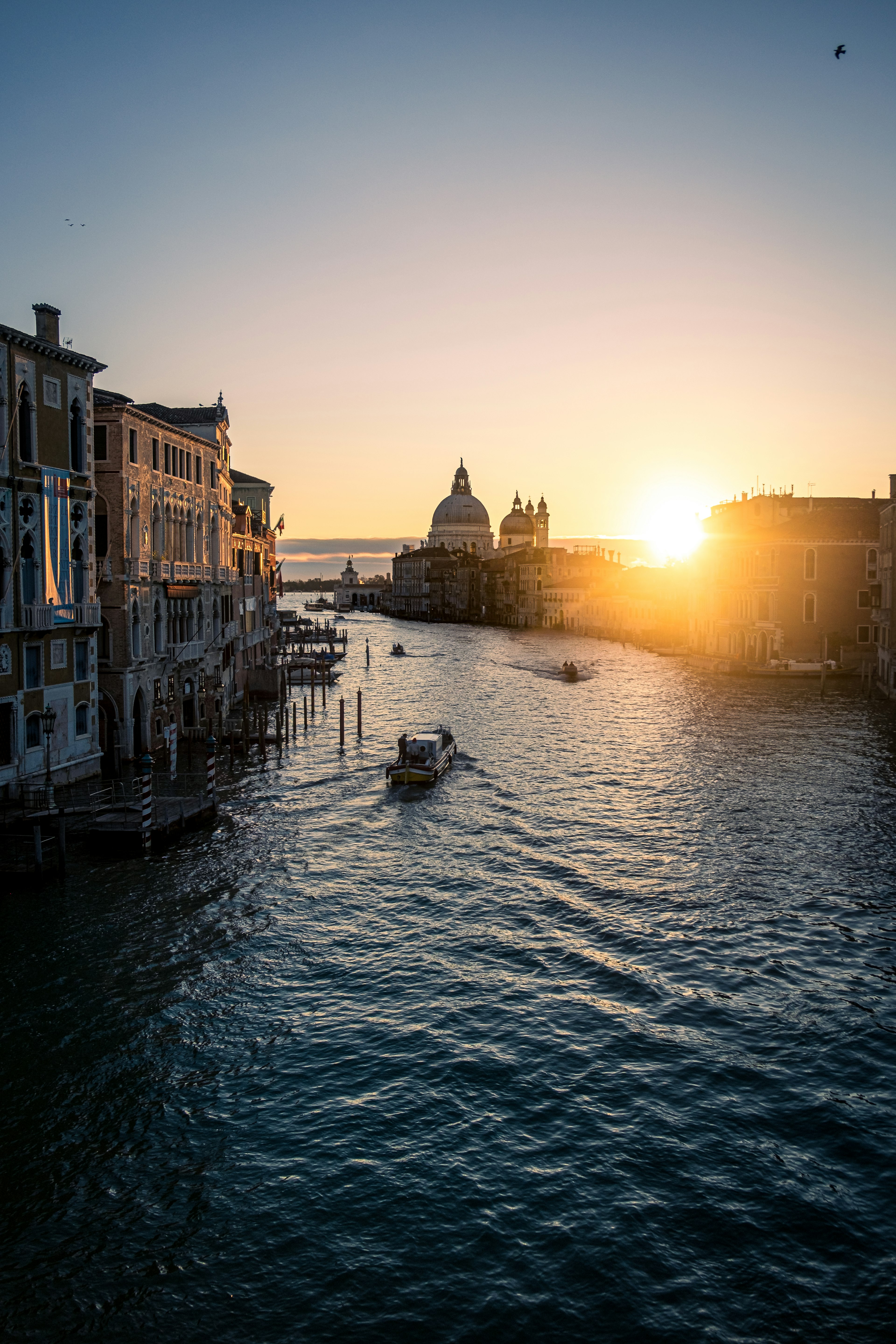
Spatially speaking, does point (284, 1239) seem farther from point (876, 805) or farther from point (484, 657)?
point (484, 657)

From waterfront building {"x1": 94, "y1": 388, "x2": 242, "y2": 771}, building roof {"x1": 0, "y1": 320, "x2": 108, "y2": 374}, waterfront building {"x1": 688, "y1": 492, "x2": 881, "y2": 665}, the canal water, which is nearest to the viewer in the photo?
the canal water

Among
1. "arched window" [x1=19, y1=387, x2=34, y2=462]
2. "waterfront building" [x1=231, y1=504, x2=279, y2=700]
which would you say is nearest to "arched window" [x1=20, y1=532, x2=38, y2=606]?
"arched window" [x1=19, y1=387, x2=34, y2=462]

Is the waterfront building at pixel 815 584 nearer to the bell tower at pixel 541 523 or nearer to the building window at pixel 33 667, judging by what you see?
the building window at pixel 33 667

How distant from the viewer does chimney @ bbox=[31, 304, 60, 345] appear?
27.3 metres

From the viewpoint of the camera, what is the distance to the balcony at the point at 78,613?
2670 cm

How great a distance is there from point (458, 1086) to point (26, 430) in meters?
19.4

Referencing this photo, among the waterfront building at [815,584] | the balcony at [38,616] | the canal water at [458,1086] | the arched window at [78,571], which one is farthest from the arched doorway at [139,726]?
the waterfront building at [815,584]

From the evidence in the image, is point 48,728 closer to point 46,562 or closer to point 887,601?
point 46,562

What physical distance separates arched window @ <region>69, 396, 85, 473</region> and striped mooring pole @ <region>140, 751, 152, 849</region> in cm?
889

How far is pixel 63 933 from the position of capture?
19156 millimetres

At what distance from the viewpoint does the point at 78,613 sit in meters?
27.9

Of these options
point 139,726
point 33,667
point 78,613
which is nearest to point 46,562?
point 78,613

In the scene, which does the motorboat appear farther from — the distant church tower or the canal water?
the distant church tower

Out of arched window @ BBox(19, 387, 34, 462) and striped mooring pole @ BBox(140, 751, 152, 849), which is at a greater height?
arched window @ BBox(19, 387, 34, 462)
